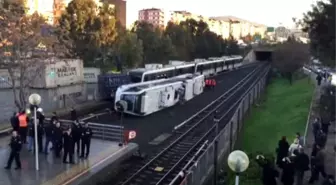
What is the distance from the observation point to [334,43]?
1700 cm

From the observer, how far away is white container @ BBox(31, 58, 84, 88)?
2833 centimetres

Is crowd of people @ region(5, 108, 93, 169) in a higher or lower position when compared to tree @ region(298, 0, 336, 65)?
lower

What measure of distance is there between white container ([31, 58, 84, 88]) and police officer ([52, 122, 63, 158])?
11.7 meters

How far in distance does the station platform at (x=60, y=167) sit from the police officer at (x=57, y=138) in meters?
0.32

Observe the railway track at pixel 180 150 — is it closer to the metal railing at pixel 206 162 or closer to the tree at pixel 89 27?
the metal railing at pixel 206 162

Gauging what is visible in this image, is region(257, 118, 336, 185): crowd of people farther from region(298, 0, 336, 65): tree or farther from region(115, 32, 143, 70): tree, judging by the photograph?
region(115, 32, 143, 70): tree

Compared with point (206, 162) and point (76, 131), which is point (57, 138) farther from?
point (206, 162)

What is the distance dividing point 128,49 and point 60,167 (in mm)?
34584

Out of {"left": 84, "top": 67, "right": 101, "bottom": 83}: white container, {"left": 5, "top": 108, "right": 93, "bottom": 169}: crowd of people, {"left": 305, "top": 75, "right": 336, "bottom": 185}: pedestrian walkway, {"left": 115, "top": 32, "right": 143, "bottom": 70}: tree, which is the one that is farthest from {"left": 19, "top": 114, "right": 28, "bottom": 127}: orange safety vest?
{"left": 115, "top": 32, "right": 143, "bottom": 70}: tree

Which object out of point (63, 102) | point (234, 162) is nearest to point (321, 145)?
point (234, 162)

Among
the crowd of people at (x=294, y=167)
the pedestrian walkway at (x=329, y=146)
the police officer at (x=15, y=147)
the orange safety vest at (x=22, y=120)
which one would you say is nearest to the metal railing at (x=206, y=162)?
the crowd of people at (x=294, y=167)

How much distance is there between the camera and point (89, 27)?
42.4 m

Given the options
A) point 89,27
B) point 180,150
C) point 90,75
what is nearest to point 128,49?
point 89,27

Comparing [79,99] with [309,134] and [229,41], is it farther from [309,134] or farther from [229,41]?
[229,41]
